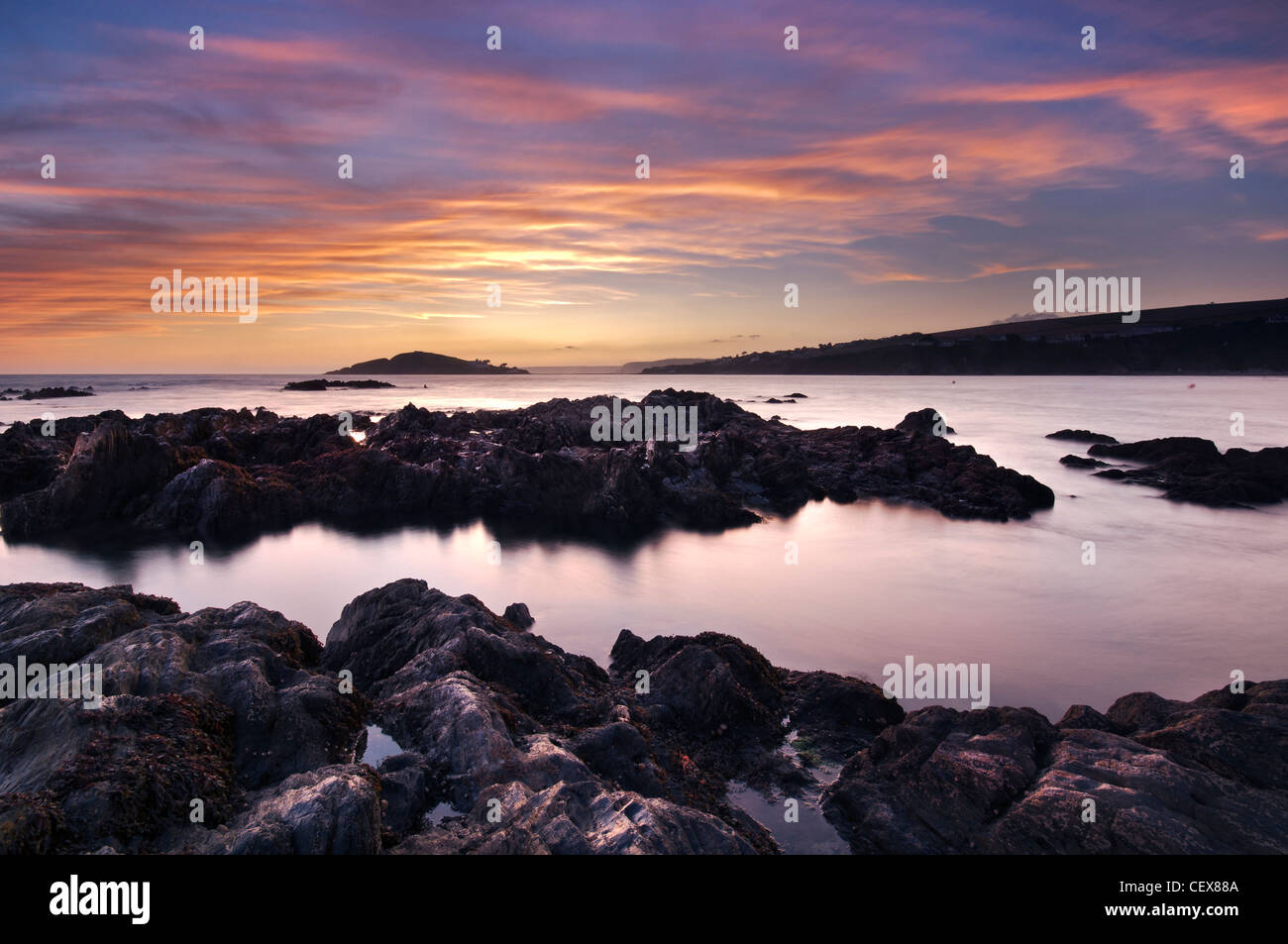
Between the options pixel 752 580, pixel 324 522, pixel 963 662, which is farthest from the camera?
pixel 324 522

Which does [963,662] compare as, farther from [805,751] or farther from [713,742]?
[713,742]

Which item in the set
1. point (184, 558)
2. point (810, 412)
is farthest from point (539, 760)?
point (810, 412)

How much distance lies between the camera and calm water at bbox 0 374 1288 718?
40.2 feet

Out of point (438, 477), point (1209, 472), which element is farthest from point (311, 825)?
point (1209, 472)

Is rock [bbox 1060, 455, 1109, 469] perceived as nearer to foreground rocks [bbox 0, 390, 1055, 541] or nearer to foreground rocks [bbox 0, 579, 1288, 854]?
foreground rocks [bbox 0, 390, 1055, 541]

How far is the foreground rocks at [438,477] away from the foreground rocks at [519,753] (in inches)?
503

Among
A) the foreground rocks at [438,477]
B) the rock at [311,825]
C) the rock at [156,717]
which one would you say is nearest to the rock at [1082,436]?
the foreground rocks at [438,477]

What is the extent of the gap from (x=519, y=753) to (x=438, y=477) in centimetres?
1924

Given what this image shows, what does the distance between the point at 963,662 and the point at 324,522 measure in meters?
19.3

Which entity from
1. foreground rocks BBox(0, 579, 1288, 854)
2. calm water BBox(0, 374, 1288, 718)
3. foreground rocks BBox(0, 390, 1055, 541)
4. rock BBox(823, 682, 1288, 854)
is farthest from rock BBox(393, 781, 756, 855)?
foreground rocks BBox(0, 390, 1055, 541)

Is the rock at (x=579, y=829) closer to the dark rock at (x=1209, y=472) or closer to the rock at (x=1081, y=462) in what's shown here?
the dark rock at (x=1209, y=472)

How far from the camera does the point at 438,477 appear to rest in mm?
23609

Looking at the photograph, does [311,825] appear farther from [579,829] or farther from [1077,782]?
[1077,782]
